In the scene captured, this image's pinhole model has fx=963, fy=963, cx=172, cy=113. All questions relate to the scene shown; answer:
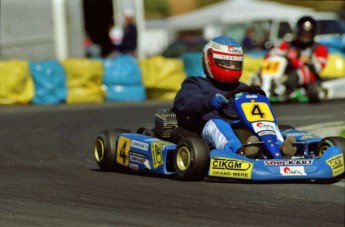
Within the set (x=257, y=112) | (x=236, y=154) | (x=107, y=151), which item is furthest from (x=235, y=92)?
(x=107, y=151)

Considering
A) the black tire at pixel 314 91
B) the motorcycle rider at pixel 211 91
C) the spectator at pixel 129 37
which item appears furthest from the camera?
the spectator at pixel 129 37

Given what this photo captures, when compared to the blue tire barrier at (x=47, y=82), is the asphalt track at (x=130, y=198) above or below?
above

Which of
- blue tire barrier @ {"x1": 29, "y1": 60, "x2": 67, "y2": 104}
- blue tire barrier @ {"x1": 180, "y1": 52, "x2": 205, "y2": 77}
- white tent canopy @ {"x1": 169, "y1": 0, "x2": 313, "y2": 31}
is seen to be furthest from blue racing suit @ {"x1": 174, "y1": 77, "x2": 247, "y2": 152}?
white tent canopy @ {"x1": 169, "y1": 0, "x2": 313, "y2": 31}

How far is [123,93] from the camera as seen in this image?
1683 centimetres

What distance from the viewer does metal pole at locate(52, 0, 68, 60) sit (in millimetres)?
20625

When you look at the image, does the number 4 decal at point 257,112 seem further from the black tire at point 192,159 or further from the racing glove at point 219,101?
the black tire at point 192,159

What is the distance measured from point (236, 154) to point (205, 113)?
75 centimetres

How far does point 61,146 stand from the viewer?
10.5m

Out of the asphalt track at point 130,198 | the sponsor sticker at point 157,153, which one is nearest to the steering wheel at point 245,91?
the sponsor sticker at point 157,153

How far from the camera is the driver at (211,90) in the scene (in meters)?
7.69

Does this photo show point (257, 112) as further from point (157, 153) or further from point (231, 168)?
point (157, 153)

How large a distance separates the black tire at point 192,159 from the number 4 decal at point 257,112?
460 mm

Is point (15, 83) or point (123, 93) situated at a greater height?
point (15, 83)

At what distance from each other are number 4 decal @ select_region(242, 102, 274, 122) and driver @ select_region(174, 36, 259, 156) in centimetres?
17
